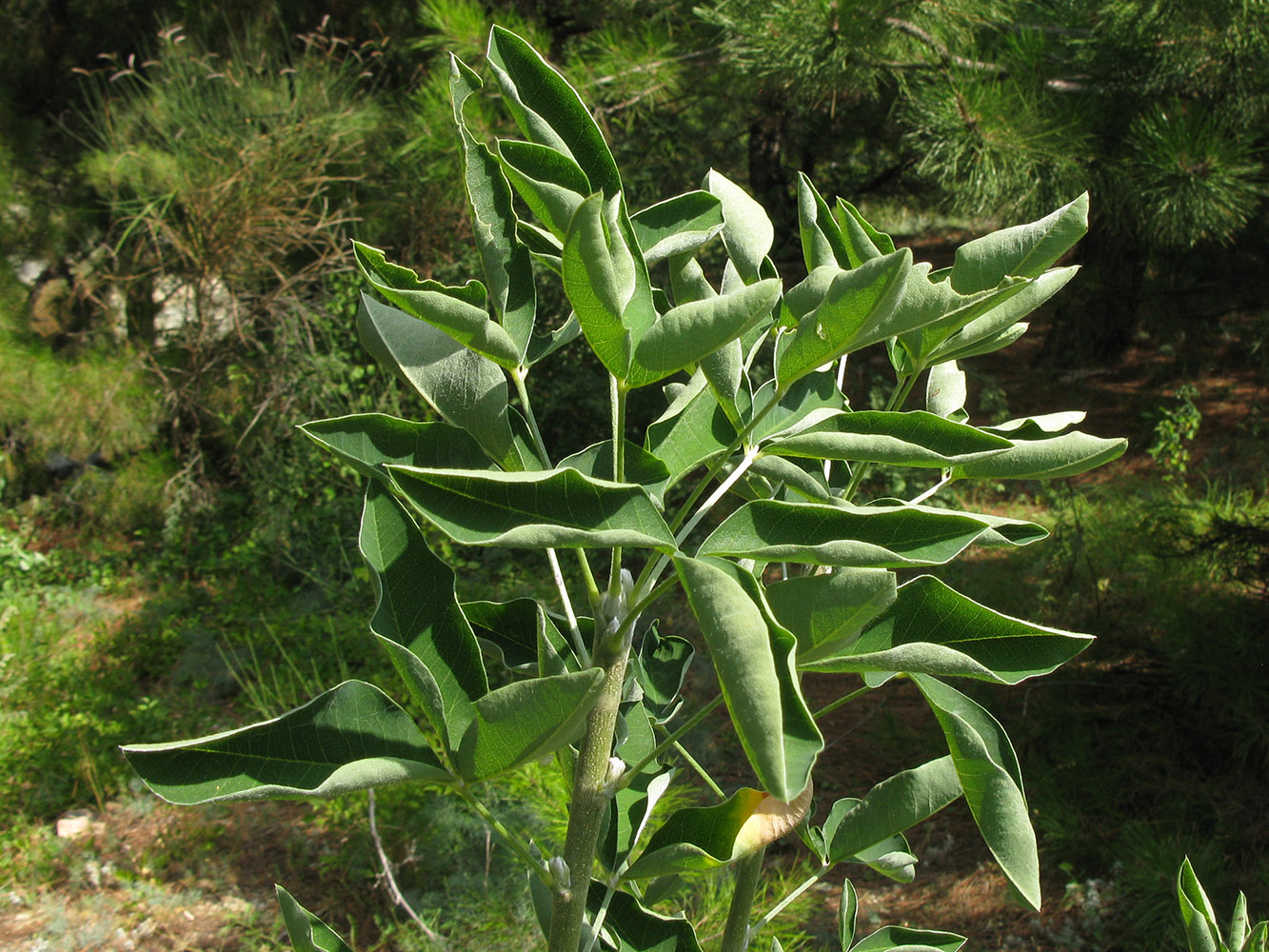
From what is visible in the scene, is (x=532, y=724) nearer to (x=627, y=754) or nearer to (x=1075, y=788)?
(x=627, y=754)

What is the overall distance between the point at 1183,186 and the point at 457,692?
91.2 inches

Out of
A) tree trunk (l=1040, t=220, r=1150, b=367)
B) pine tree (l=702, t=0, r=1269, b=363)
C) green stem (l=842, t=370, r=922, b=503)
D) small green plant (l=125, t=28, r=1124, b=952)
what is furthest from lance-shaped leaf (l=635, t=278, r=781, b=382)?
tree trunk (l=1040, t=220, r=1150, b=367)

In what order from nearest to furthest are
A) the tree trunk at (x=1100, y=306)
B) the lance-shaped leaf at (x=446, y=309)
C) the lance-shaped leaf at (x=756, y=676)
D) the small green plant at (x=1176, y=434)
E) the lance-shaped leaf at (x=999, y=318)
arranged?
Answer: the lance-shaped leaf at (x=756, y=676) < the lance-shaped leaf at (x=446, y=309) < the lance-shaped leaf at (x=999, y=318) < the tree trunk at (x=1100, y=306) < the small green plant at (x=1176, y=434)

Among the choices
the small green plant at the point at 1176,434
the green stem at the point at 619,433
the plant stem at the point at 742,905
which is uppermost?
the green stem at the point at 619,433

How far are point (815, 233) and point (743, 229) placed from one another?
2.0 inches

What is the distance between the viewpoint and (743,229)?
23.2 inches

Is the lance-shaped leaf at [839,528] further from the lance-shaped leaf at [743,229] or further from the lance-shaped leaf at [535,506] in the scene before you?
the lance-shaped leaf at [743,229]

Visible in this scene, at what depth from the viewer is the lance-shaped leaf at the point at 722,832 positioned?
515mm

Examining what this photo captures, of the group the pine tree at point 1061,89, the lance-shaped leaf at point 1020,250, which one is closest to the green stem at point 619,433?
Answer: the lance-shaped leaf at point 1020,250

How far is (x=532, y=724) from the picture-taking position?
1.40 feet

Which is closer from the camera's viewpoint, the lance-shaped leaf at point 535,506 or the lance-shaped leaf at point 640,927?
the lance-shaped leaf at point 535,506

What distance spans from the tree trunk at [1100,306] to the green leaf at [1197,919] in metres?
2.87

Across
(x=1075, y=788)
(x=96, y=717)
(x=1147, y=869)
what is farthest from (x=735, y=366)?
(x=96, y=717)

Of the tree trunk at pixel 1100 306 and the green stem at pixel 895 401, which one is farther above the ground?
the green stem at pixel 895 401
